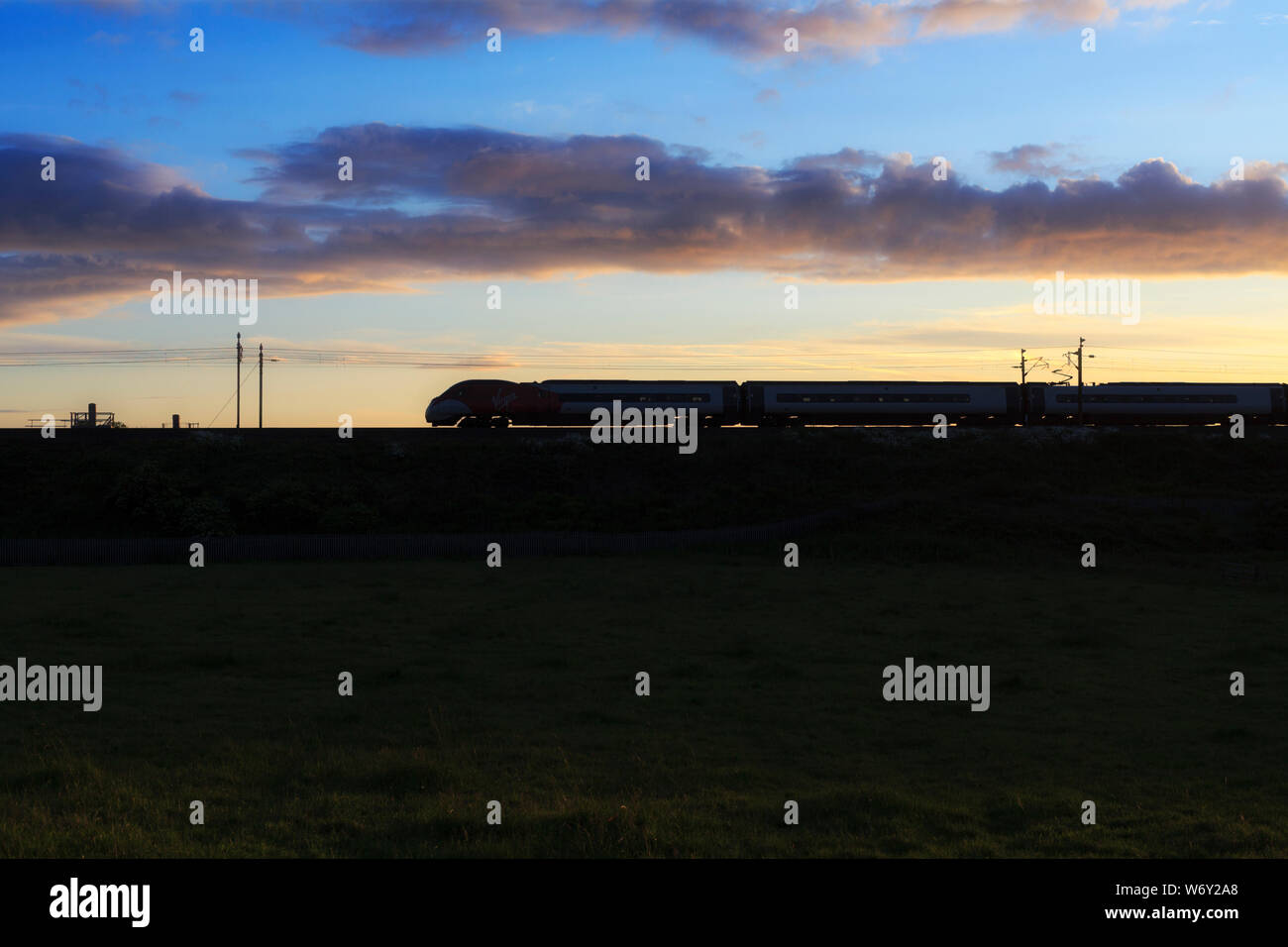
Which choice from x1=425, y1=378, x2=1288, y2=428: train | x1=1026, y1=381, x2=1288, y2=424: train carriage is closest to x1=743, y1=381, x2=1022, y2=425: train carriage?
x1=425, y1=378, x2=1288, y2=428: train

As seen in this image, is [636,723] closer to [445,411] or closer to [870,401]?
[445,411]

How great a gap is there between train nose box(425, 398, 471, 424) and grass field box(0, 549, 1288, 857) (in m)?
36.1

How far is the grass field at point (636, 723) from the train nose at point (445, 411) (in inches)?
1419

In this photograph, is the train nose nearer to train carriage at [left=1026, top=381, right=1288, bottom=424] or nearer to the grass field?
the grass field

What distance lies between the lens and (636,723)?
57.9ft

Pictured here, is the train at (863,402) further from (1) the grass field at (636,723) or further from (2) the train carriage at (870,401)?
(1) the grass field at (636,723)

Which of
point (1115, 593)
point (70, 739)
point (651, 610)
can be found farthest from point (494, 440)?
point (70, 739)

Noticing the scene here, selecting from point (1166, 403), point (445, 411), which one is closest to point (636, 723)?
point (445, 411)

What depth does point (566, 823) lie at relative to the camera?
439 inches

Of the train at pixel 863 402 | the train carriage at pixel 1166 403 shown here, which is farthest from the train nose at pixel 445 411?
the train carriage at pixel 1166 403

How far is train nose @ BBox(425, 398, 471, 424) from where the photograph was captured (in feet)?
233

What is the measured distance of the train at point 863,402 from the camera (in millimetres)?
71312
